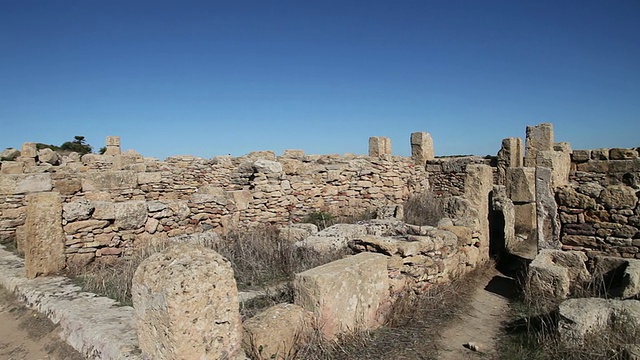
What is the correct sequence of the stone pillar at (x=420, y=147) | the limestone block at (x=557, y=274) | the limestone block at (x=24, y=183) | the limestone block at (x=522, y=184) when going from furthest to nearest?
the stone pillar at (x=420, y=147), the limestone block at (x=522, y=184), the limestone block at (x=24, y=183), the limestone block at (x=557, y=274)

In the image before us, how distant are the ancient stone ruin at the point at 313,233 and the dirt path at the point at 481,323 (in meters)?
0.52

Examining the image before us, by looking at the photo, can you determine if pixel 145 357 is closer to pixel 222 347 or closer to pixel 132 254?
pixel 222 347

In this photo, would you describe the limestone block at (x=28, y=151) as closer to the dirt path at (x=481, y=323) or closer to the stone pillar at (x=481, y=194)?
the stone pillar at (x=481, y=194)

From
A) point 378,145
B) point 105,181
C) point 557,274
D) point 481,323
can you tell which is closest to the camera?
point 481,323

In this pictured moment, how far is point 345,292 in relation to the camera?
12.5 feet

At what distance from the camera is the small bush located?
7818 millimetres

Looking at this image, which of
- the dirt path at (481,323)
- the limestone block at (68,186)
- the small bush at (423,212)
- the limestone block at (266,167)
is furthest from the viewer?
the limestone block at (266,167)

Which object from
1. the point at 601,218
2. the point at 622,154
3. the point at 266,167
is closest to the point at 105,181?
the point at 266,167

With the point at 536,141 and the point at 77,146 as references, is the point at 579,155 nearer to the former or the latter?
the point at 536,141

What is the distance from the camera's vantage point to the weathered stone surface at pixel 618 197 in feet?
18.2

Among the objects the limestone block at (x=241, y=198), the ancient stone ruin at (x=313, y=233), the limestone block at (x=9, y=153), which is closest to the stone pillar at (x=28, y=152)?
the limestone block at (x=9, y=153)

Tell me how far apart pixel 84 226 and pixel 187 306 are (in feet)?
13.3

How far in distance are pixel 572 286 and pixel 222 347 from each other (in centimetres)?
475

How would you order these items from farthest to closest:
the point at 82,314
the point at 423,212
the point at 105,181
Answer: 1. the point at 105,181
2. the point at 423,212
3. the point at 82,314
